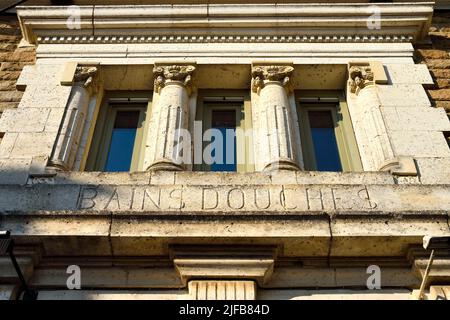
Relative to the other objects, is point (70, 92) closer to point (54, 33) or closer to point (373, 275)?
point (54, 33)

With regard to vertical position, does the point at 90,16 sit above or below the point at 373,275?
above

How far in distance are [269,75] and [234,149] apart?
4.90 feet

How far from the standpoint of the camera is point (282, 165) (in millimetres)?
7895

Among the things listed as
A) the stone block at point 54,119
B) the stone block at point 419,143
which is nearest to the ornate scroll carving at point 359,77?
the stone block at point 419,143

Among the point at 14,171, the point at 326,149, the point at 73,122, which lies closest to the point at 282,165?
the point at 326,149

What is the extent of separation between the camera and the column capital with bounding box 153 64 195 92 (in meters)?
9.44

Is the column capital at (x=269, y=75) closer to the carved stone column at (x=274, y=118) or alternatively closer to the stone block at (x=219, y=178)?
the carved stone column at (x=274, y=118)

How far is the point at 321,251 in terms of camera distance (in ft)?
21.8

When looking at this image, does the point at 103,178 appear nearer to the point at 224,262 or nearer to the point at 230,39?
the point at 224,262

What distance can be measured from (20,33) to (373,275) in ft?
26.8

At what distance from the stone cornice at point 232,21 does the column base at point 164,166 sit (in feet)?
10.3

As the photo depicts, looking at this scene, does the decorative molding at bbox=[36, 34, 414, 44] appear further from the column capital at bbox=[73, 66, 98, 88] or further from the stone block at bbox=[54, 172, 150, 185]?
the stone block at bbox=[54, 172, 150, 185]

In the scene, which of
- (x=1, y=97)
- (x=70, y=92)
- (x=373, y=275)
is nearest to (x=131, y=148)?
(x=70, y=92)
